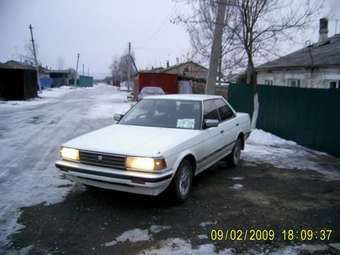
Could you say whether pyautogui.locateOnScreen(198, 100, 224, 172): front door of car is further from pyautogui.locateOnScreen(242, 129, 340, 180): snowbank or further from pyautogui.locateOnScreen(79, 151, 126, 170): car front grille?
pyautogui.locateOnScreen(242, 129, 340, 180): snowbank

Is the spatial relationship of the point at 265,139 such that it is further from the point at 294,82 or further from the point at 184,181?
the point at 184,181

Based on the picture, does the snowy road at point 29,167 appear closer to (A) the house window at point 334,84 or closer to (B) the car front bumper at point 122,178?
(B) the car front bumper at point 122,178

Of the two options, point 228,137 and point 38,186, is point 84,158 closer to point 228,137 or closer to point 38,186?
point 38,186

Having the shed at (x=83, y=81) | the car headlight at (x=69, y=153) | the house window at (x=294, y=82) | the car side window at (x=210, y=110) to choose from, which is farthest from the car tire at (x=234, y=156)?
the shed at (x=83, y=81)

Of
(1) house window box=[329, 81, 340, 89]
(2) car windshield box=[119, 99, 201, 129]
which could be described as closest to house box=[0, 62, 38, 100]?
(1) house window box=[329, 81, 340, 89]

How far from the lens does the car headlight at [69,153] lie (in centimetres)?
531

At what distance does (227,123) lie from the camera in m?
7.37

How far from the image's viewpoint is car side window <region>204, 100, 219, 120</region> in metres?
6.62

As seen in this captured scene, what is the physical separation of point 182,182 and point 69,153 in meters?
1.73

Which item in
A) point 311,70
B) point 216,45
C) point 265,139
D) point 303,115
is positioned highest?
point 216,45

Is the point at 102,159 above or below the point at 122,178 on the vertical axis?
above

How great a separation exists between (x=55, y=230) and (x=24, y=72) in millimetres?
28229

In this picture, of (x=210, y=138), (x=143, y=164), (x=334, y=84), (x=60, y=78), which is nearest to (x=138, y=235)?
(x=143, y=164)

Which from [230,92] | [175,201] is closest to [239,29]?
[230,92]
